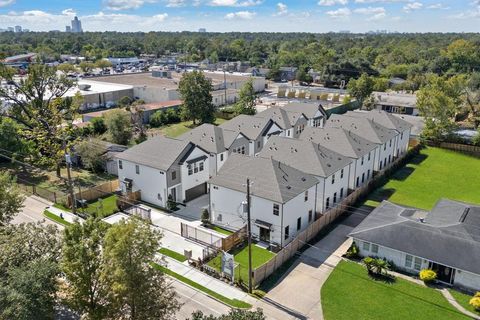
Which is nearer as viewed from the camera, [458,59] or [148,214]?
[148,214]

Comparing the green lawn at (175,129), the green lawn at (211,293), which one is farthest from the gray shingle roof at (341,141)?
the green lawn at (175,129)

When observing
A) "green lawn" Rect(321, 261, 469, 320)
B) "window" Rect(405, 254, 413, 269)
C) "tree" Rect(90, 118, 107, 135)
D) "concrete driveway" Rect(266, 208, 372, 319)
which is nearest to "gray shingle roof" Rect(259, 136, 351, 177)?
"concrete driveway" Rect(266, 208, 372, 319)

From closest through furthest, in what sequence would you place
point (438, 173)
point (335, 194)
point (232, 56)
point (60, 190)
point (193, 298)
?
point (193, 298)
point (335, 194)
point (60, 190)
point (438, 173)
point (232, 56)

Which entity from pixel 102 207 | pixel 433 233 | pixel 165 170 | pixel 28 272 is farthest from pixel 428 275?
pixel 102 207

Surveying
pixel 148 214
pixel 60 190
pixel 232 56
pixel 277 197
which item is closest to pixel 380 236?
pixel 277 197

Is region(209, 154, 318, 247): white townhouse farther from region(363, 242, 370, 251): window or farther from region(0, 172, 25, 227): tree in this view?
region(0, 172, 25, 227): tree

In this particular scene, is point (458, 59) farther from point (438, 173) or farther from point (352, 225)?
point (352, 225)

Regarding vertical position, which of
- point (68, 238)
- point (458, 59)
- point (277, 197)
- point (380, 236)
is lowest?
point (380, 236)
